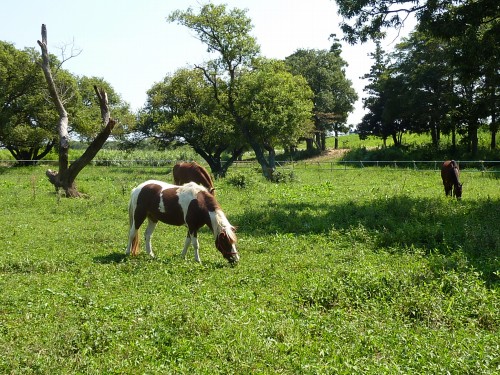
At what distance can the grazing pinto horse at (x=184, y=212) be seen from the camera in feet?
31.8

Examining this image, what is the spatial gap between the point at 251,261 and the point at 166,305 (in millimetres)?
3277

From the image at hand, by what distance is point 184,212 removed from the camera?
10.3 metres

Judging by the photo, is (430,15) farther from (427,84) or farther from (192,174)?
(427,84)

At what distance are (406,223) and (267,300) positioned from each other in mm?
6671

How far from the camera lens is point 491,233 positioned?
1065 cm

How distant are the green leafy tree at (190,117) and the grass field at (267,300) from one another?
22.1 metres

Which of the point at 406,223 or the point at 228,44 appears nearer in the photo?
the point at 406,223

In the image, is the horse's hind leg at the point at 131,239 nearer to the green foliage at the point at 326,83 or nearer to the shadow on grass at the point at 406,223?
the shadow on grass at the point at 406,223

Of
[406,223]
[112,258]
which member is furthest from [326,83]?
[112,258]

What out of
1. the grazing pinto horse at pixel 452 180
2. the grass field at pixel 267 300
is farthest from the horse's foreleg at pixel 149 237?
the grazing pinto horse at pixel 452 180

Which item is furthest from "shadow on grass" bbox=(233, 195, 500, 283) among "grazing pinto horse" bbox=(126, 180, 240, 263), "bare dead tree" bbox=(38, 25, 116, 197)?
"bare dead tree" bbox=(38, 25, 116, 197)

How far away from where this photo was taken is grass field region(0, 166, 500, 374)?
17.3ft

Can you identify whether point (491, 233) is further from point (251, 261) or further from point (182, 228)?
point (182, 228)

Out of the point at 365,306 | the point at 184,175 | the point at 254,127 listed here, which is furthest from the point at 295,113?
the point at 365,306
